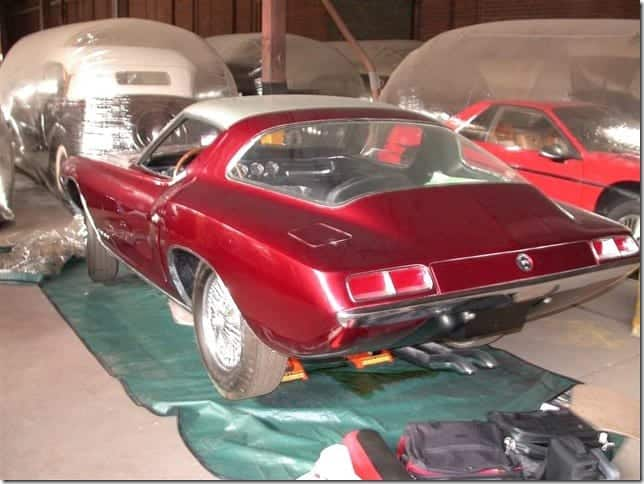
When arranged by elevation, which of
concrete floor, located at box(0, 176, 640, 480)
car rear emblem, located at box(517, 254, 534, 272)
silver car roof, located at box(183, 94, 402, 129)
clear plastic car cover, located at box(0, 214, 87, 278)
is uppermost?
silver car roof, located at box(183, 94, 402, 129)

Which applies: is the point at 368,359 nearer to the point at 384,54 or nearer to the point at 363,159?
the point at 363,159

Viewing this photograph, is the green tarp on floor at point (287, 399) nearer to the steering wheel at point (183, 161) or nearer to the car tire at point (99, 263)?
the car tire at point (99, 263)

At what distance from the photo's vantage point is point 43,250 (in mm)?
5453

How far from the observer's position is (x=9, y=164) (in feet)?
22.0

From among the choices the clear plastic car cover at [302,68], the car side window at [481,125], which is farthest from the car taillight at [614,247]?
the clear plastic car cover at [302,68]

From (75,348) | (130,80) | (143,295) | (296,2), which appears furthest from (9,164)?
(296,2)

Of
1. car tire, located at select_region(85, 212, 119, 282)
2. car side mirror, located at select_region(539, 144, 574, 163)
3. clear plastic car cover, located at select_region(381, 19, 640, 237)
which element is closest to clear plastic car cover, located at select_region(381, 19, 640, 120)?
clear plastic car cover, located at select_region(381, 19, 640, 237)

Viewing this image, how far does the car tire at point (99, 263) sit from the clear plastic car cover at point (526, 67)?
4049mm

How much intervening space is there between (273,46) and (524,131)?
2731 millimetres

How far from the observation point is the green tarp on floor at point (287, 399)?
285cm

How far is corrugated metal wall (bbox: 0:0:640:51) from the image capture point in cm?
1171

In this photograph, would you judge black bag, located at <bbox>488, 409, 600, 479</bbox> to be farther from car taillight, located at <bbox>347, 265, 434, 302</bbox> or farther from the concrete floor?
car taillight, located at <bbox>347, 265, 434, 302</bbox>

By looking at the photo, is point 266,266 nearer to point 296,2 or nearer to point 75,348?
point 75,348

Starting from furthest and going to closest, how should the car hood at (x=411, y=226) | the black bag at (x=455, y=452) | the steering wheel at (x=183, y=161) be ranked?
the steering wheel at (x=183, y=161) < the car hood at (x=411, y=226) < the black bag at (x=455, y=452)
